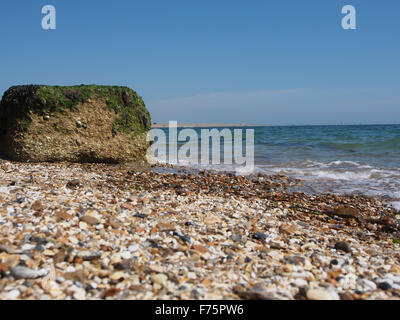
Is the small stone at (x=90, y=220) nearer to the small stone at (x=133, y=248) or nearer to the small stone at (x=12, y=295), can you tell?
the small stone at (x=133, y=248)

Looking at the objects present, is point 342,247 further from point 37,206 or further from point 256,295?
point 37,206

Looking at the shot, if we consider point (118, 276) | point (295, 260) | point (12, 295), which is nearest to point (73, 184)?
point (118, 276)

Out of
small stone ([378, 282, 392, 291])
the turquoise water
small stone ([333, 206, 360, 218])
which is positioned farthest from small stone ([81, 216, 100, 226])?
the turquoise water

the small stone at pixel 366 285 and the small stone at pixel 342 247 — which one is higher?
the small stone at pixel 342 247

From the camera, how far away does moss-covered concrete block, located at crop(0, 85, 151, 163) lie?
7.70m

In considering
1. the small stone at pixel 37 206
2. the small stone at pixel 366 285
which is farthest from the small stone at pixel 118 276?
the small stone at pixel 366 285

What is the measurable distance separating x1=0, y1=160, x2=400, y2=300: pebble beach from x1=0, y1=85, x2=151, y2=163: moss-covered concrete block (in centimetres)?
210

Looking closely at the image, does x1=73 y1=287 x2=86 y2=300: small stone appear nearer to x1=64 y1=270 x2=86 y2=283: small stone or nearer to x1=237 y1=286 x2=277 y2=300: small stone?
x1=64 y1=270 x2=86 y2=283: small stone

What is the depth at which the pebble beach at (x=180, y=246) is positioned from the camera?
258 cm

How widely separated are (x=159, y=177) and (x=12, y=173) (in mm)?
3021

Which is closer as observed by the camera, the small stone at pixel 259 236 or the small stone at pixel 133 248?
the small stone at pixel 133 248

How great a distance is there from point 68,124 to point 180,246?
588 cm

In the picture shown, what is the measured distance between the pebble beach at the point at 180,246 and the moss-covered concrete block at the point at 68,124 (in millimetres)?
2095

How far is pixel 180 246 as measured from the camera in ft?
11.0
